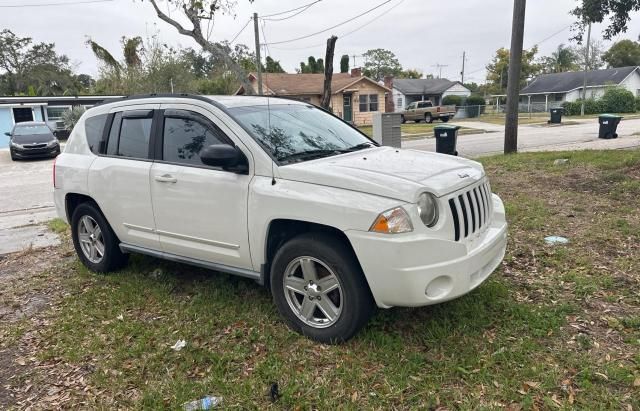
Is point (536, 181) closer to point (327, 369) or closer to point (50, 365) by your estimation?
point (327, 369)

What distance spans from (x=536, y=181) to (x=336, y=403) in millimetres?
7096

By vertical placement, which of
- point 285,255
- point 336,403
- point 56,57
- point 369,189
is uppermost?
point 56,57

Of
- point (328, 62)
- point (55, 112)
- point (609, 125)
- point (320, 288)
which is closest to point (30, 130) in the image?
point (55, 112)

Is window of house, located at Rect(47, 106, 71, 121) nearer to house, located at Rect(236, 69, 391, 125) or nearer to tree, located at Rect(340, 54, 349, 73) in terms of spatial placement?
house, located at Rect(236, 69, 391, 125)

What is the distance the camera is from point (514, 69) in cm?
1241

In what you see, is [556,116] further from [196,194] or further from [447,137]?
[196,194]

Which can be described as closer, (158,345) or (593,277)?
(158,345)

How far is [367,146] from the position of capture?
4.51 meters

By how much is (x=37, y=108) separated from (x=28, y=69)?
23.3 meters

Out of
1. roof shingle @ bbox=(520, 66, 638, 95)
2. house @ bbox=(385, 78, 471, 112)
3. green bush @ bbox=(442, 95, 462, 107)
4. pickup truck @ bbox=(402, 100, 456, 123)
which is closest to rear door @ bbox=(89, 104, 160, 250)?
pickup truck @ bbox=(402, 100, 456, 123)

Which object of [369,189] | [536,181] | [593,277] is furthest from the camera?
[536,181]

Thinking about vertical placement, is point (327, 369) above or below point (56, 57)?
below

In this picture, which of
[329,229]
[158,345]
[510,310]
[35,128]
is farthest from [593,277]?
[35,128]

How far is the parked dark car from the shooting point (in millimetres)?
20328
